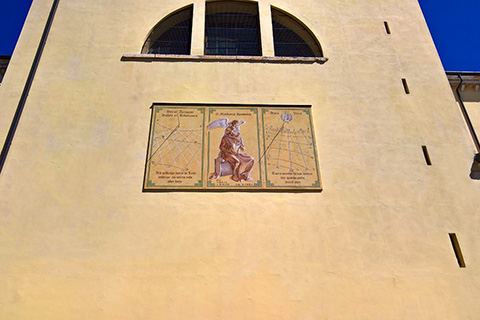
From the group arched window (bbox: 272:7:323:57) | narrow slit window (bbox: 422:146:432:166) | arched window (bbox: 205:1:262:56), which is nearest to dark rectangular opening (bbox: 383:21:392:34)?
arched window (bbox: 272:7:323:57)

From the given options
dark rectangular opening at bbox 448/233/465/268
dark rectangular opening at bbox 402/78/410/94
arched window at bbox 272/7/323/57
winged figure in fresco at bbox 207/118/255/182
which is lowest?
dark rectangular opening at bbox 448/233/465/268

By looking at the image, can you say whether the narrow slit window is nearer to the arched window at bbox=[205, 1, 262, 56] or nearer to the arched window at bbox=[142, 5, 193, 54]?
the arched window at bbox=[205, 1, 262, 56]

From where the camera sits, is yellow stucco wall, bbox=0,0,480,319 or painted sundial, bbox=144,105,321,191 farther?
painted sundial, bbox=144,105,321,191

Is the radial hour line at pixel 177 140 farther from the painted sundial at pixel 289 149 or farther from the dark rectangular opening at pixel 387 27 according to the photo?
the dark rectangular opening at pixel 387 27

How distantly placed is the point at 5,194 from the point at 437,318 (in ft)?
21.0

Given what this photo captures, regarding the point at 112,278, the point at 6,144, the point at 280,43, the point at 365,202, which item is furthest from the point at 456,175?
the point at 6,144

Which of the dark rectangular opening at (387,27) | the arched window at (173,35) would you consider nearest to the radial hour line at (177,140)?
the arched window at (173,35)

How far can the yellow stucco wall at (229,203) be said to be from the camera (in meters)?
4.85

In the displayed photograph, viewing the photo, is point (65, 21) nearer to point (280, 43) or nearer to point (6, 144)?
point (6, 144)

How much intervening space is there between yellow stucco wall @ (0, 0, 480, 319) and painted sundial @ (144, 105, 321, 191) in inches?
7.7

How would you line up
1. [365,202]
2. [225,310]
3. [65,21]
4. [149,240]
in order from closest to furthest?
[225,310]
[149,240]
[365,202]
[65,21]

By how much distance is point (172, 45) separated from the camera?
7500mm

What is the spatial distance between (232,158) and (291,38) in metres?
3.47

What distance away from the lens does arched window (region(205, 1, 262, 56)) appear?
298 inches
